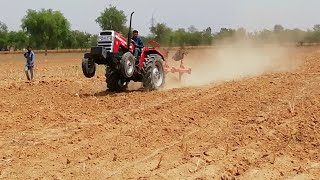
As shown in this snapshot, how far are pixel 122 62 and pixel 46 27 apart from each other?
73.0 m

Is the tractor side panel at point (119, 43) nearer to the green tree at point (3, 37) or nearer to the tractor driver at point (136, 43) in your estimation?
the tractor driver at point (136, 43)

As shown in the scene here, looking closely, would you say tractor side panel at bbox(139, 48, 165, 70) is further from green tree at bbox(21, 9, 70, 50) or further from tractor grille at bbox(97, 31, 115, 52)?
green tree at bbox(21, 9, 70, 50)

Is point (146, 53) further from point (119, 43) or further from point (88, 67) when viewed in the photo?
point (88, 67)

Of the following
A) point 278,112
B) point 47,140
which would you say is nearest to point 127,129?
point 47,140

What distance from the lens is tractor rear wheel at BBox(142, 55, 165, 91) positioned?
13.1 m

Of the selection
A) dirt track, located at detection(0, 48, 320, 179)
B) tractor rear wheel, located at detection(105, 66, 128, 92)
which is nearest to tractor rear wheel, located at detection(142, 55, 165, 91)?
tractor rear wheel, located at detection(105, 66, 128, 92)

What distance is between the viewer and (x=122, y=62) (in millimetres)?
12086

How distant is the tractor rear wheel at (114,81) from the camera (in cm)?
1338

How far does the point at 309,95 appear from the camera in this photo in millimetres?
10383

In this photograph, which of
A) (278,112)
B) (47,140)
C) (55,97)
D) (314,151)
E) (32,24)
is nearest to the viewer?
(314,151)

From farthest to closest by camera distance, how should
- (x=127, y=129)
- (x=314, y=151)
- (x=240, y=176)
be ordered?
(x=127, y=129) → (x=314, y=151) → (x=240, y=176)

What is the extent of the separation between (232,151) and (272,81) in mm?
6564

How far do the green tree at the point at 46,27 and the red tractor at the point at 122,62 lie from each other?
67023mm

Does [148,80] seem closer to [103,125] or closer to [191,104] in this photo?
[191,104]
